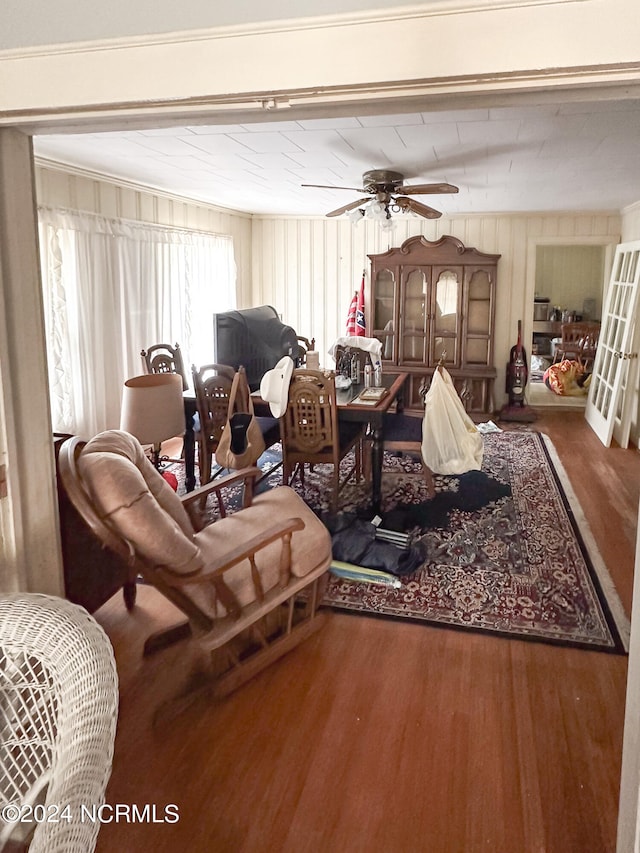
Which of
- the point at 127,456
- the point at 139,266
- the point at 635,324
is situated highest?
the point at 139,266

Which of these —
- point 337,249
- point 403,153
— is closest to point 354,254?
point 337,249

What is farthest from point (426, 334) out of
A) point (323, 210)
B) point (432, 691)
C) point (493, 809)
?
point (493, 809)

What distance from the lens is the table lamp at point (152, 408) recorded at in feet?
11.5

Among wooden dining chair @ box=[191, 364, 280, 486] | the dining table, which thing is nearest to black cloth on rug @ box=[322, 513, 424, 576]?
the dining table

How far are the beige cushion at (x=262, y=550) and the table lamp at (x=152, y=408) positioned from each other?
943 millimetres

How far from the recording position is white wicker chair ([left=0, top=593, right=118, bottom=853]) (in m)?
1.10

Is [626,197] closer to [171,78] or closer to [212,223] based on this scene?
[212,223]

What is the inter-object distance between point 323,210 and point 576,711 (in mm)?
5523

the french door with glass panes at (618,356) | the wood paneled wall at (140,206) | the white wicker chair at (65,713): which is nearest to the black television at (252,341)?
the wood paneled wall at (140,206)

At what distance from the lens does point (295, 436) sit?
3.78 m

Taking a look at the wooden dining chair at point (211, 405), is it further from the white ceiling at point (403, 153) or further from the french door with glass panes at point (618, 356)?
the french door with glass panes at point (618, 356)

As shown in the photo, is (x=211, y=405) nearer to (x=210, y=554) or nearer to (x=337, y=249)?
(x=210, y=554)

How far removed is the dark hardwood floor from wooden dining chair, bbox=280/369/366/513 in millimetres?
1253

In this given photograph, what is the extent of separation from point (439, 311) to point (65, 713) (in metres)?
5.90
